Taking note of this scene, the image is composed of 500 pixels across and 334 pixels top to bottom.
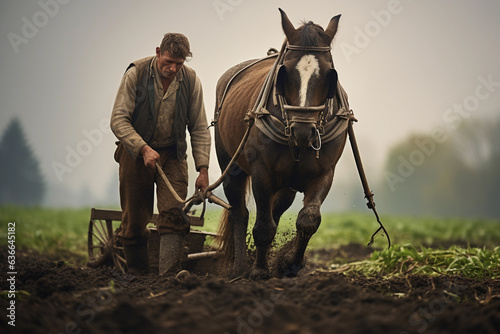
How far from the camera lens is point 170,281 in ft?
15.0

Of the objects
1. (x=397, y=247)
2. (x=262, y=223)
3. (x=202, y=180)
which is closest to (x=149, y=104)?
(x=202, y=180)

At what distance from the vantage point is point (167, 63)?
585 cm

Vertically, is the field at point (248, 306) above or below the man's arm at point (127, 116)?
below

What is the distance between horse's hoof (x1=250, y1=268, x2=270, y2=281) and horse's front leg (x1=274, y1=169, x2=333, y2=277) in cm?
11

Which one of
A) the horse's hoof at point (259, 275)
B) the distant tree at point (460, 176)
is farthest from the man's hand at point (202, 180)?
the distant tree at point (460, 176)

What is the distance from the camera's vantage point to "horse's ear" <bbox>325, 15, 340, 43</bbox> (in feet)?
17.7

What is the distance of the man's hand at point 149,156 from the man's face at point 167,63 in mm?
777

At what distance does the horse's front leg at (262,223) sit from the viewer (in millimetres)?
5523

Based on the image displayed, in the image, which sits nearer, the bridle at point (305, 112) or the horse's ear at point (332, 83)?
the bridle at point (305, 112)

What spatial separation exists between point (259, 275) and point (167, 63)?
7.21 ft

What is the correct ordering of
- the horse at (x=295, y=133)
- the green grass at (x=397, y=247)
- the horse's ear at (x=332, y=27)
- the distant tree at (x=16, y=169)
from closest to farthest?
the horse at (x=295, y=133) < the horse's ear at (x=332, y=27) < the green grass at (x=397, y=247) < the distant tree at (x=16, y=169)

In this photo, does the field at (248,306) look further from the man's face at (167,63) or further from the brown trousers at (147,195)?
the man's face at (167,63)

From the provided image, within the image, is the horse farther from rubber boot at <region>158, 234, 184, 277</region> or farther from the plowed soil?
the plowed soil

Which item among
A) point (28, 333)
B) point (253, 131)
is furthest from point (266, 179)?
point (28, 333)
